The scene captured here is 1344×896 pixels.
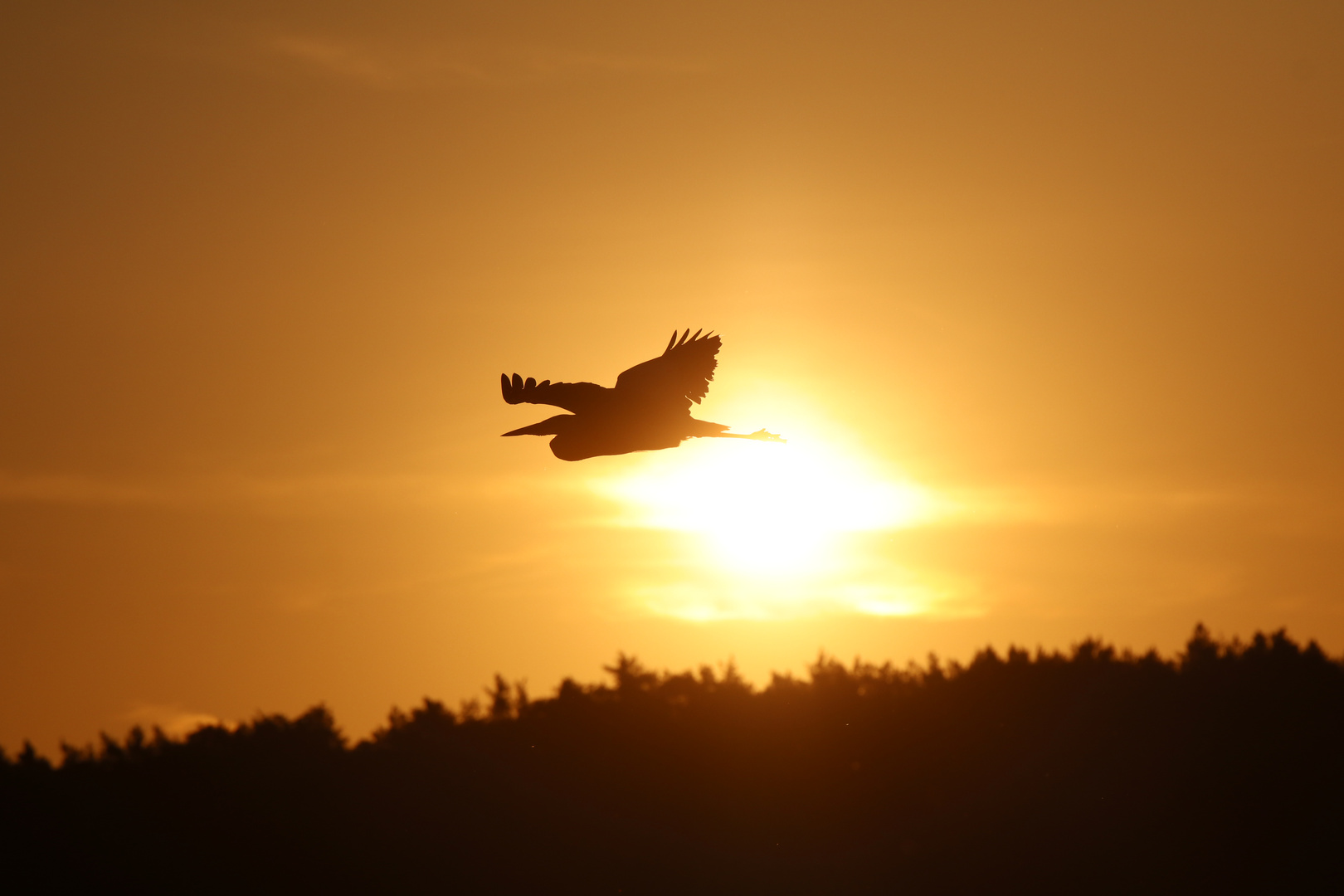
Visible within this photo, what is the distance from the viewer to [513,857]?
44.3 meters

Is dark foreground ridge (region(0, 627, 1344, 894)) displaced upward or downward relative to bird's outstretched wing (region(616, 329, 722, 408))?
downward

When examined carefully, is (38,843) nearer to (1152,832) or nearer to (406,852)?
(406,852)

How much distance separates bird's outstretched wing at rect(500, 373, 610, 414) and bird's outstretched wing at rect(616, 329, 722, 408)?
1.57 feet

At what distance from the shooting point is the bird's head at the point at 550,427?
17328mm

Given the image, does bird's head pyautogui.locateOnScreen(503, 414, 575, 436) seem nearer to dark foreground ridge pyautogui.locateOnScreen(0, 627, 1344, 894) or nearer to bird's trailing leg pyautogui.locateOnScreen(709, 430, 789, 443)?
bird's trailing leg pyautogui.locateOnScreen(709, 430, 789, 443)

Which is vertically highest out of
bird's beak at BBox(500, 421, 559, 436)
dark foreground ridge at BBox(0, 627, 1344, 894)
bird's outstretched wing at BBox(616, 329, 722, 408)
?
bird's outstretched wing at BBox(616, 329, 722, 408)

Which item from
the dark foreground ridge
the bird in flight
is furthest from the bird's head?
the dark foreground ridge

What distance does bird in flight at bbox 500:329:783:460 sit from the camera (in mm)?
16938

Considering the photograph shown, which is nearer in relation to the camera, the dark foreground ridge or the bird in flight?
the bird in flight

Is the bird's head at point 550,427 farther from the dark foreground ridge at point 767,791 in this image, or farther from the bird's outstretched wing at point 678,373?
the dark foreground ridge at point 767,791

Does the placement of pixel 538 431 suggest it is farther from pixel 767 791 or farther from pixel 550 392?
pixel 767 791

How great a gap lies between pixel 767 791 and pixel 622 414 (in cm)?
3301

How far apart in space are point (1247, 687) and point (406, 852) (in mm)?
26310

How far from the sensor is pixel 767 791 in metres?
48.4
